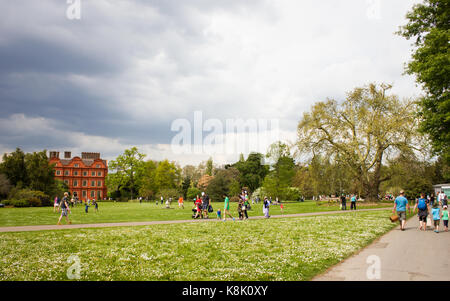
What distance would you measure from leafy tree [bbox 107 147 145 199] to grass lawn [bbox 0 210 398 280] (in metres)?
79.6

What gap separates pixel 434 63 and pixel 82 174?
4177 inches

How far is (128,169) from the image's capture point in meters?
91.4

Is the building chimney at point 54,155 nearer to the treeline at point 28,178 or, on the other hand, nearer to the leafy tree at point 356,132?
the treeline at point 28,178

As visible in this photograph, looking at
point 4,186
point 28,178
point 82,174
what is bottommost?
point 4,186

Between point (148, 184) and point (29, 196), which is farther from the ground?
point (148, 184)

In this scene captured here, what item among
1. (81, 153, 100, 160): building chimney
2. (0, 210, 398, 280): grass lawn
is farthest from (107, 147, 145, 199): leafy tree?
(0, 210, 398, 280): grass lawn

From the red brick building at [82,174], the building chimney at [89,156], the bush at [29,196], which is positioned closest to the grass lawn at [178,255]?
Result: the bush at [29,196]

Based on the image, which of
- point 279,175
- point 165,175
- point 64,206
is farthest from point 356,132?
point 165,175

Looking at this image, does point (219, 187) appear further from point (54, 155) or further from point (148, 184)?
point (54, 155)

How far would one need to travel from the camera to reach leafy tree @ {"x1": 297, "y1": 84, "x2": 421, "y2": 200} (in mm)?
42469

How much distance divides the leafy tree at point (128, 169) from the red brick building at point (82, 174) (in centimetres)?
1610

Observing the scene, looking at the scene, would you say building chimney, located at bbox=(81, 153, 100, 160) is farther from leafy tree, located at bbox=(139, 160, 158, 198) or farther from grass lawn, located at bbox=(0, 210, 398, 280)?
grass lawn, located at bbox=(0, 210, 398, 280)

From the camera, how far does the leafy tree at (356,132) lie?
42469 mm
